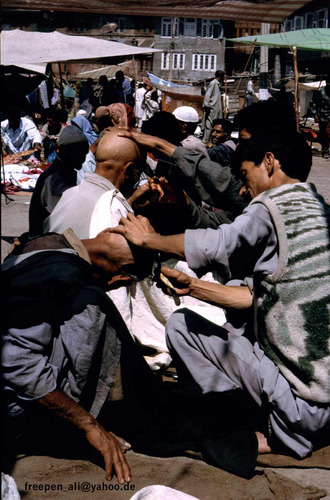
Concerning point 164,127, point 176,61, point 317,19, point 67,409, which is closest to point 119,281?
point 67,409

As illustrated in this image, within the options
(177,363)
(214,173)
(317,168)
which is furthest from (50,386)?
(317,168)

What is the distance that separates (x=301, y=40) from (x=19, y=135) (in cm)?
609

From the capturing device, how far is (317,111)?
55.4 ft

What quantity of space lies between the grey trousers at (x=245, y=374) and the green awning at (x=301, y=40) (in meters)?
9.89

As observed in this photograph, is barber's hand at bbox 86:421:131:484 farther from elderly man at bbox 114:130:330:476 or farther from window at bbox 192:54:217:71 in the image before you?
window at bbox 192:54:217:71

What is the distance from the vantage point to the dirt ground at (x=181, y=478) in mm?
2877

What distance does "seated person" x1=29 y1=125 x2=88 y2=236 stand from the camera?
505 cm

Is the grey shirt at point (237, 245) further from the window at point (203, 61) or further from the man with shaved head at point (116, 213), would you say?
the window at point (203, 61)

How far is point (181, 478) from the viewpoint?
9.94ft

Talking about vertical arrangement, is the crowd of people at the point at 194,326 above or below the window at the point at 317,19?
below

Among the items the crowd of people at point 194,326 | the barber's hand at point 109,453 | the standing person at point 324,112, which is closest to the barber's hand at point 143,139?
the crowd of people at point 194,326

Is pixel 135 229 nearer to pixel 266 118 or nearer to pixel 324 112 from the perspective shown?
pixel 266 118

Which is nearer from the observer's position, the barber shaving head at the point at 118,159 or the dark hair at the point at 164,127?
the barber shaving head at the point at 118,159

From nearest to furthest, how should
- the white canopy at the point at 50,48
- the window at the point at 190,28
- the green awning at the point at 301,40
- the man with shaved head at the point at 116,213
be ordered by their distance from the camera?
1. the man with shaved head at the point at 116,213
2. the white canopy at the point at 50,48
3. the green awning at the point at 301,40
4. the window at the point at 190,28
